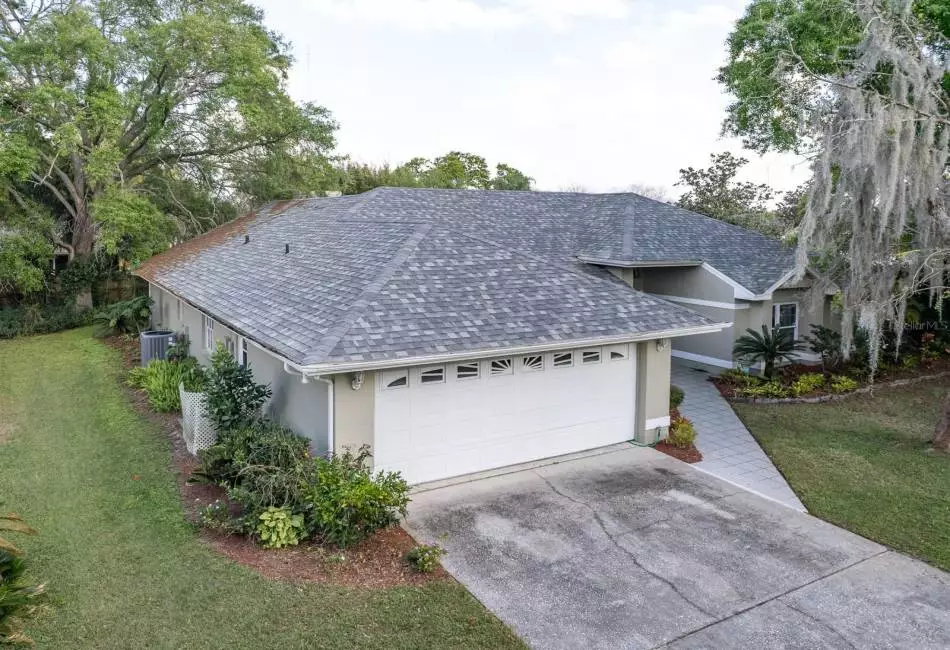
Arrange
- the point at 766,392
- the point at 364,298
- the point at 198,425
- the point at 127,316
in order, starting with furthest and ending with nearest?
the point at 127,316
the point at 766,392
the point at 198,425
the point at 364,298

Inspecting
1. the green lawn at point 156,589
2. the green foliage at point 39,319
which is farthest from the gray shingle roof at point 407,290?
the green foliage at point 39,319

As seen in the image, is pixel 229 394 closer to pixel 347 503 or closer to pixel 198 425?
pixel 198 425

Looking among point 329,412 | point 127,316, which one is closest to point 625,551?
point 329,412

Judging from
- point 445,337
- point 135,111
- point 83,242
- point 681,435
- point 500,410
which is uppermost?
point 135,111

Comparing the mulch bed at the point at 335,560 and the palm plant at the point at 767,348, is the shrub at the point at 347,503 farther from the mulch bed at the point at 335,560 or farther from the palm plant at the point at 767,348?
the palm plant at the point at 767,348

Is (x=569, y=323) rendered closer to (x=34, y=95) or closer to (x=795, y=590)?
(x=795, y=590)

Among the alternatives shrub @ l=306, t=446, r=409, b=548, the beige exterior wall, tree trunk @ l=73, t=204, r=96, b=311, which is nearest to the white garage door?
the beige exterior wall

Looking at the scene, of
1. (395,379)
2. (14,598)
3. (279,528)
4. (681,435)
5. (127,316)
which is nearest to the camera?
(14,598)

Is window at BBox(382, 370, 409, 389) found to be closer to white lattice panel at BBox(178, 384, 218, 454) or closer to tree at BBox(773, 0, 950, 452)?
white lattice panel at BBox(178, 384, 218, 454)
